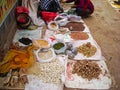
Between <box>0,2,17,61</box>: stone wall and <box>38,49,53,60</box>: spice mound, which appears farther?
<box>38,49,53,60</box>: spice mound

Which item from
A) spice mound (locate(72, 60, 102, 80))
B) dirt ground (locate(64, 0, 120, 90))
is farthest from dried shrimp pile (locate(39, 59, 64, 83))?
dirt ground (locate(64, 0, 120, 90))

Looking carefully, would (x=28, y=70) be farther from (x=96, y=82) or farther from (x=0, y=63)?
(x=96, y=82)

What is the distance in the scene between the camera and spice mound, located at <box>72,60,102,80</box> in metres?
2.68

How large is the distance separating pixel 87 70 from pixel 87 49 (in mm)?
531

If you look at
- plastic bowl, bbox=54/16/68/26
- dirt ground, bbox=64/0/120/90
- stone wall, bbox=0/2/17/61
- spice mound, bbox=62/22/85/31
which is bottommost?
dirt ground, bbox=64/0/120/90

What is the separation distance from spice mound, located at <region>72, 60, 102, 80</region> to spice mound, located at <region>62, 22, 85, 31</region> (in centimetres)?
116

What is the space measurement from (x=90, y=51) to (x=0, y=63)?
4.61 feet

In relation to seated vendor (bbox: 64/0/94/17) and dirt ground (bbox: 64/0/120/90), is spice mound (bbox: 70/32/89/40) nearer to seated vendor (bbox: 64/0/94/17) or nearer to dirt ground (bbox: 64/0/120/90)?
dirt ground (bbox: 64/0/120/90)

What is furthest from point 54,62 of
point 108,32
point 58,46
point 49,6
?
point 49,6

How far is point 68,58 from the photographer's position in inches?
119

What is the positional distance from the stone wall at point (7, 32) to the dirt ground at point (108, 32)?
156 cm

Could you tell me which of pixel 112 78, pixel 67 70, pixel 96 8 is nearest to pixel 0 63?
pixel 67 70

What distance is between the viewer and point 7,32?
3174mm

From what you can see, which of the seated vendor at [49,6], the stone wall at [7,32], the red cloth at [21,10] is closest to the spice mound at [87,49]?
the stone wall at [7,32]
